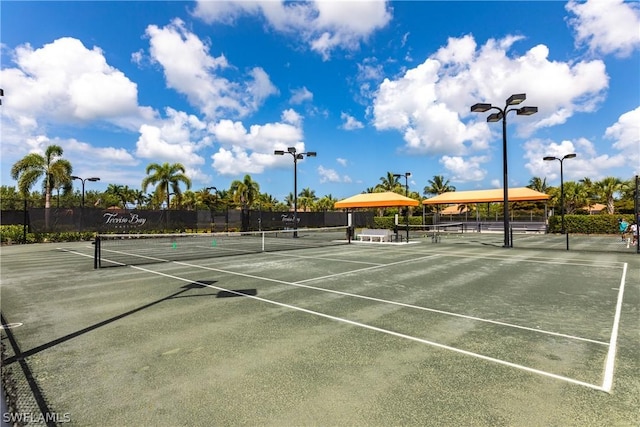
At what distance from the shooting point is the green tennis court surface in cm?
303

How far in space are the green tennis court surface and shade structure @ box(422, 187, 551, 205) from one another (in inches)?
902

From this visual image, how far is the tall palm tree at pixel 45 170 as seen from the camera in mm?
27125

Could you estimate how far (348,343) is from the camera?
4.60 metres

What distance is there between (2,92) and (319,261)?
10.0 meters

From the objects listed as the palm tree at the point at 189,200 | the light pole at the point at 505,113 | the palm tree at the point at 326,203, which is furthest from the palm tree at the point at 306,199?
the light pole at the point at 505,113

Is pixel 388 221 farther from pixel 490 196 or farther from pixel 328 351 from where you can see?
pixel 328 351

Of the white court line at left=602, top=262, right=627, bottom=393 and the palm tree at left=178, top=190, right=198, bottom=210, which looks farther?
the palm tree at left=178, top=190, right=198, bottom=210

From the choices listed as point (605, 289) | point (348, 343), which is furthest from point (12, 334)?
point (605, 289)

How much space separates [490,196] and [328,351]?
33.0 m

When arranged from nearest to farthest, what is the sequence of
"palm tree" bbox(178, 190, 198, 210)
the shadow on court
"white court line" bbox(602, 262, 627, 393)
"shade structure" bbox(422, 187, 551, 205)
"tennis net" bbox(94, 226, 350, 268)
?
1. "white court line" bbox(602, 262, 627, 393)
2. the shadow on court
3. "tennis net" bbox(94, 226, 350, 268)
4. "shade structure" bbox(422, 187, 551, 205)
5. "palm tree" bbox(178, 190, 198, 210)

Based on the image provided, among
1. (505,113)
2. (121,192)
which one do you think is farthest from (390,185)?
(121,192)

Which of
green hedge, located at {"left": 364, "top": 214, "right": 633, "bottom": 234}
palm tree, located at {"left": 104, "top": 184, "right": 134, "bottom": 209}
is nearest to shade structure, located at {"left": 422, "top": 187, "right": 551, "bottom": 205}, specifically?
green hedge, located at {"left": 364, "top": 214, "right": 633, "bottom": 234}

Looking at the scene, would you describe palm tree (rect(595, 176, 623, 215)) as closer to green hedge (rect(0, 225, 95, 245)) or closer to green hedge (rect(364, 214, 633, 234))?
green hedge (rect(364, 214, 633, 234))

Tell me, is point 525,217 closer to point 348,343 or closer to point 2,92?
point 348,343
